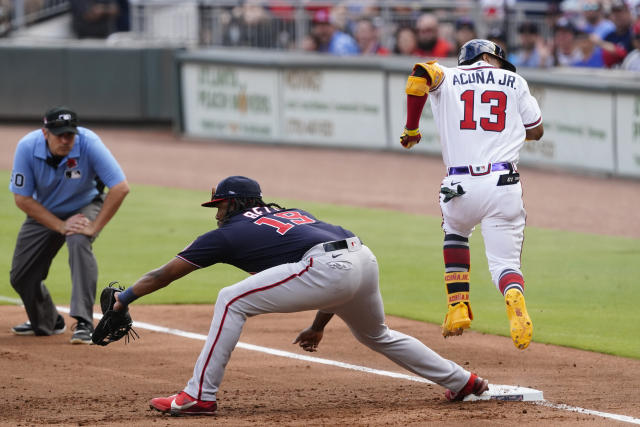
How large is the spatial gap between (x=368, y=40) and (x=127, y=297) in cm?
1468

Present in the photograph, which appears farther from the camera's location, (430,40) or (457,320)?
(430,40)

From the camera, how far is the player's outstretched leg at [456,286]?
7051mm

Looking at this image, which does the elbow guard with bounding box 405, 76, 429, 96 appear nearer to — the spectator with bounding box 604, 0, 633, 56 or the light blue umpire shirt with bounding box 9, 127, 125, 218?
the light blue umpire shirt with bounding box 9, 127, 125, 218

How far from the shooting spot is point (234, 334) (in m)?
5.95

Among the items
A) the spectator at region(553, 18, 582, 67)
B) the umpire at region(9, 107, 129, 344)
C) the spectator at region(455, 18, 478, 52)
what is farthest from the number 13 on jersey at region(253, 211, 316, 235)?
the spectator at region(553, 18, 582, 67)

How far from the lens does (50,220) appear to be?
8180 millimetres

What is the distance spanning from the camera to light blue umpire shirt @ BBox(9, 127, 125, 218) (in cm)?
823

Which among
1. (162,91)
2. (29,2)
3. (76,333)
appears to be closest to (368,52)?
(162,91)

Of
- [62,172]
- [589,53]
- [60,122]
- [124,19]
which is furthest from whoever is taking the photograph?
[124,19]

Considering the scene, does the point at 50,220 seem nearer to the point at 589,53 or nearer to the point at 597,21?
the point at 589,53

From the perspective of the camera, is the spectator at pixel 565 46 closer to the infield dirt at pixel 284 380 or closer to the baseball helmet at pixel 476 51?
the infield dirt at pixel 284 380

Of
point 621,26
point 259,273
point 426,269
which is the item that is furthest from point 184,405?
point 621,26

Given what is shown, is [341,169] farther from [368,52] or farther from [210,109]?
[210,109]

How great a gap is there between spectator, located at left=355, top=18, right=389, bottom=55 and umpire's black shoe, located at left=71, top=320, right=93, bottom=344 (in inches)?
506
